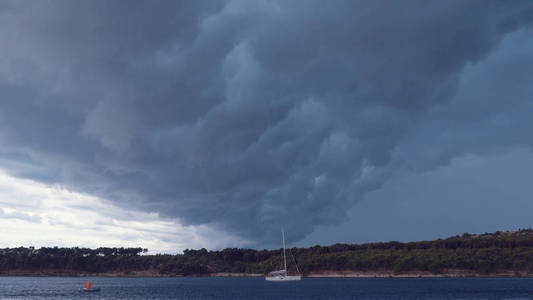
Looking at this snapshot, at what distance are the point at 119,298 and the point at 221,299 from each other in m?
30.0

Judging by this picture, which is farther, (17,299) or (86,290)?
(86,290)

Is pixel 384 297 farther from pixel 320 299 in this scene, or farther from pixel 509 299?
pixel 509 299

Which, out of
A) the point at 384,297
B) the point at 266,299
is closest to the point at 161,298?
the point at 266,299

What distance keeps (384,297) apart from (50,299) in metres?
96.7

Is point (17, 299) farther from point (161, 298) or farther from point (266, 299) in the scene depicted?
point (266, 299)

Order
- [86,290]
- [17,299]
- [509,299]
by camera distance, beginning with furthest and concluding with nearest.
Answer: [86,290] < [17,299] < [509,299]

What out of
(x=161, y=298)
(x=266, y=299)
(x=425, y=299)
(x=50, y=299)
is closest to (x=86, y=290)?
(x=50, y=299)

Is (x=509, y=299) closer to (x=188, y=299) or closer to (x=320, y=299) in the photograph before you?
(x=320, y=299)

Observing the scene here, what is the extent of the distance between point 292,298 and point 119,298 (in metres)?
50.6

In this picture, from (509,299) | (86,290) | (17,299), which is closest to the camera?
(509,299)

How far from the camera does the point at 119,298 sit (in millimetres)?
130375

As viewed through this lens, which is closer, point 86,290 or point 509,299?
point 509,299

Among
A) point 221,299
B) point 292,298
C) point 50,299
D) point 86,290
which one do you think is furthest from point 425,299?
point 86,290

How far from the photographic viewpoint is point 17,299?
409ft
